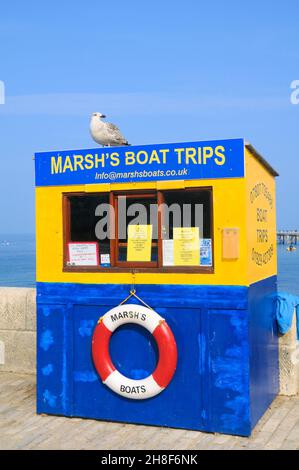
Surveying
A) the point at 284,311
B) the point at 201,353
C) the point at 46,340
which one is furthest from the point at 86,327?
the point at 284,311

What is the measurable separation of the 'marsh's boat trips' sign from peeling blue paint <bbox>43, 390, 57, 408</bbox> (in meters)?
2.03

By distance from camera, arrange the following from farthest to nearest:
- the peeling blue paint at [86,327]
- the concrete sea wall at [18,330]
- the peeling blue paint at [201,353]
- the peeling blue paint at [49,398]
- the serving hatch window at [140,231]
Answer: the concrete sea wall at [18,330] → the peeling blue paint at [49,398] → the peeling blue paint at [86,327] → the serving hatch window at [140,231] → the peeling blue paint at [201,353]

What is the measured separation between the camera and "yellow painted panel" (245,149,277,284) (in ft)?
16.8

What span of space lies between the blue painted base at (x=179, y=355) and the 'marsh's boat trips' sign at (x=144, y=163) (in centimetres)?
101

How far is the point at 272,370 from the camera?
5922 millimetres

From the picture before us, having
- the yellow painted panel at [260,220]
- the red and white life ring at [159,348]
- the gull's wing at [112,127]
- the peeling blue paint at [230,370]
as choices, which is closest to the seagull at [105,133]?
the gull's wing at [112,127]

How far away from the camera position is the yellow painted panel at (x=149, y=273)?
4.96 m

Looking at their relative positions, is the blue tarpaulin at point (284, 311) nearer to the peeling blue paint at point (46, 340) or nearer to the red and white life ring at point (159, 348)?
the red and white life ring at point (159, 348)

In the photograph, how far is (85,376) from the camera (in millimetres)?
5512

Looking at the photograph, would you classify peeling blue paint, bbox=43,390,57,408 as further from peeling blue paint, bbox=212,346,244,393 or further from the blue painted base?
peeling blue paint, bbox=212,346,244,393

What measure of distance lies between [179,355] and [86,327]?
945 mm

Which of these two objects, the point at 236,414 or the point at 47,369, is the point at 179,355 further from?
the point at 47,369

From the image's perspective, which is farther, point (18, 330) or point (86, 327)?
point (18, 330)
